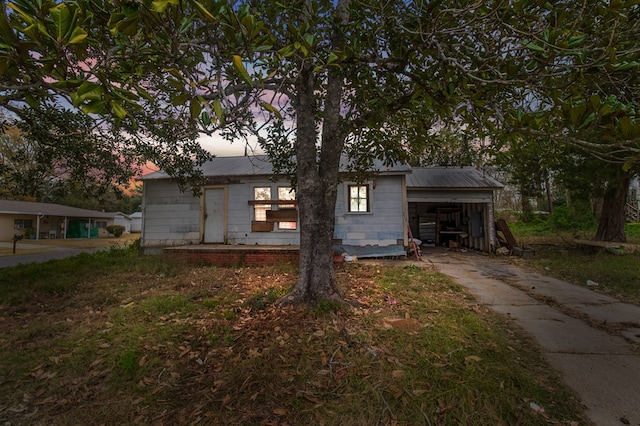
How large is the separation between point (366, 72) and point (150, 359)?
4001 mm

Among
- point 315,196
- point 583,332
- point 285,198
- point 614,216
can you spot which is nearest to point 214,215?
point 285,198

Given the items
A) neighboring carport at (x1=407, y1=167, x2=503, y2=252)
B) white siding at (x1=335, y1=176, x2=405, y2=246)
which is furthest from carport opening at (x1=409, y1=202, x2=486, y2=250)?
white siding at (x1=335, y1=176, x2=405, y2=246)

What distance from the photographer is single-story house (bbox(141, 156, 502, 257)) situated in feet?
32.0

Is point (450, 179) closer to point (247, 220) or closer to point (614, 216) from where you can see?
point (614, 216)

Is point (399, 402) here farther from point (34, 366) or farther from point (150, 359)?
point (34, 366)

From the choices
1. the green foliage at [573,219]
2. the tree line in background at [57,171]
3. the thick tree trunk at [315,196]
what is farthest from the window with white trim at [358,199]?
the green foliage at [573,219]

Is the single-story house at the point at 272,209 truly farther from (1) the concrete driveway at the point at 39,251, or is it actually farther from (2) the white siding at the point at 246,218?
(1) the concrete driveway at the point at 39,251

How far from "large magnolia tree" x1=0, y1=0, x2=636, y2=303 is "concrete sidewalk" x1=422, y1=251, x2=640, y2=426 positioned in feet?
8.19

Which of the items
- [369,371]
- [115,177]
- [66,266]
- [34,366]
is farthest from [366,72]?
[66,266]

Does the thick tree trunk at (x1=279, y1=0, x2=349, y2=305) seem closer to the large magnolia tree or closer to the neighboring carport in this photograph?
the large magnolia tree

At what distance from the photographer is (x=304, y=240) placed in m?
4.43

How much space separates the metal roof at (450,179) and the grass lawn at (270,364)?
280 inches

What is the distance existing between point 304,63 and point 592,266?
9121 mm

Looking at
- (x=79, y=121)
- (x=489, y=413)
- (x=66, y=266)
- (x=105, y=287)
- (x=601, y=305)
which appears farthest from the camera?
(x=66, y=266)
